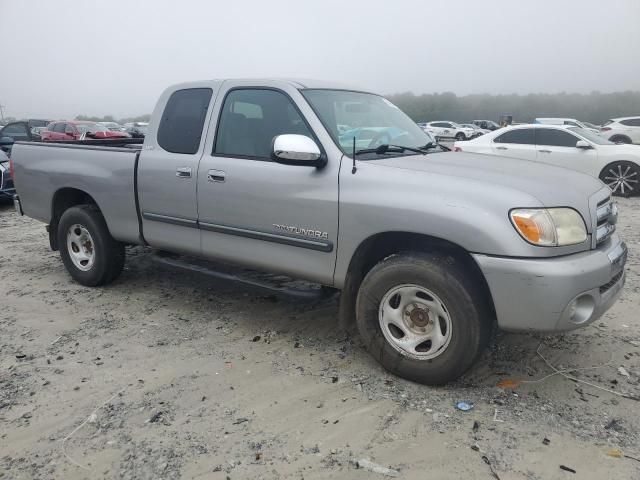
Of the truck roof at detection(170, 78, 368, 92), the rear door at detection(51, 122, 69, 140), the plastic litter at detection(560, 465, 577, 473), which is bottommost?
the plastic litter at detection(560, 465, 577, 473)

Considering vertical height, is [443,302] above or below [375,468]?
above

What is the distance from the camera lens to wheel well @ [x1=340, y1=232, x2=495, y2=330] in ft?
10.2

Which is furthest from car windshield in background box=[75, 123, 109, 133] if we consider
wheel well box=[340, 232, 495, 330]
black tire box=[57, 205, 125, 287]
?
wheel well box=[340, 232, 495, 330]

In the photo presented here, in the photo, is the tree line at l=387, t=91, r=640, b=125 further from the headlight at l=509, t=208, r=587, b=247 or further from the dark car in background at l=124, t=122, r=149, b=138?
the headlight at l=509, t=208, r=587, b=247

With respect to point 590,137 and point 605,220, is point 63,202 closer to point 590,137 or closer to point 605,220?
point 605,220

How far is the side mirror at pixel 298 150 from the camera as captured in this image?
332cm

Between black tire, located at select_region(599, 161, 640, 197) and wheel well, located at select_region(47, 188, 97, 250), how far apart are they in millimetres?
9691

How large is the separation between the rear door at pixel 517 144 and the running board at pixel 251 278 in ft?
27.1

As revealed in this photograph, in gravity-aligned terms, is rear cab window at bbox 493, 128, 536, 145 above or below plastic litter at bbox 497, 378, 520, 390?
above

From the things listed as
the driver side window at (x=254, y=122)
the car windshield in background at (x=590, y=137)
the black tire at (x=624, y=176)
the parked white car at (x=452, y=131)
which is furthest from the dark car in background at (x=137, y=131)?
the parked white car at (x=452, y=131)

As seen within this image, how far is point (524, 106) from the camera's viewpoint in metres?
110

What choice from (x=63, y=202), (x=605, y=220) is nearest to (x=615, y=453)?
(x=605, y=220)

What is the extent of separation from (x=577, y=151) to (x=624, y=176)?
3.35 ft

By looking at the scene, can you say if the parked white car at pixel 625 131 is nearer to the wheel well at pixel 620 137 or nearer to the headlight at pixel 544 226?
the wheel well at pixel 620 137
